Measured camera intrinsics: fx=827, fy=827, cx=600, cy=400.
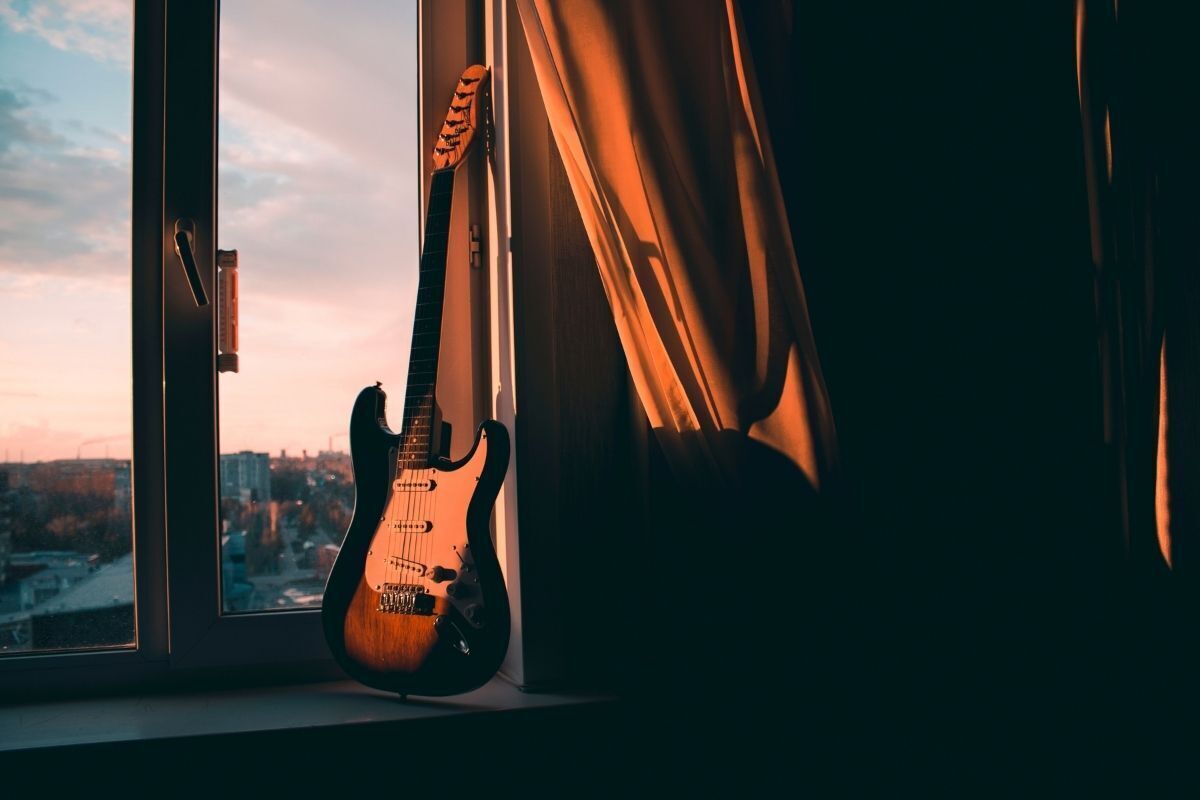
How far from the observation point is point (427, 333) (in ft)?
3.74

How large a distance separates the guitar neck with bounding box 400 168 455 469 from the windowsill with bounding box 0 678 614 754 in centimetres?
31

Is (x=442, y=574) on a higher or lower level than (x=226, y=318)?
lower

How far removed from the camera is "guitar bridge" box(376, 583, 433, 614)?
1.05 m

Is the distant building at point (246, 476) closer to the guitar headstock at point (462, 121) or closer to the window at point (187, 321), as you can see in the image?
the window at point (187, 321)

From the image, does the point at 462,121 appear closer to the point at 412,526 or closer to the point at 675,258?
the point at 675,258

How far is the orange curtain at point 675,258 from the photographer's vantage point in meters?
1.07

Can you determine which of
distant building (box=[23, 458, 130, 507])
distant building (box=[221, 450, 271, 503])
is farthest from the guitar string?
distant building (box=[23, 458, 130, 507])

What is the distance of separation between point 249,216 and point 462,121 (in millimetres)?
367

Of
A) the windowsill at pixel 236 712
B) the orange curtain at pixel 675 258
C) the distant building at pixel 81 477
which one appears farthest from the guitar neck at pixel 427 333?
the distant building at pixel 81 477

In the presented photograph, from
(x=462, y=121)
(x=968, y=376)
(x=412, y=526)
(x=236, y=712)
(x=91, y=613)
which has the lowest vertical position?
(x=236, y=712)

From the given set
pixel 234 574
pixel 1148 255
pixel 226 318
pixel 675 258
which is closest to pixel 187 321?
pixel 226 318

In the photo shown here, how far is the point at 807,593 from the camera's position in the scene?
1090mm

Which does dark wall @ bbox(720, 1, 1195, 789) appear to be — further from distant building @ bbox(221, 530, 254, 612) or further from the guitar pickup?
distant building @ bbox(221, 530, 254, 612)

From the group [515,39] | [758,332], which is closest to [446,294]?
[515,39]
